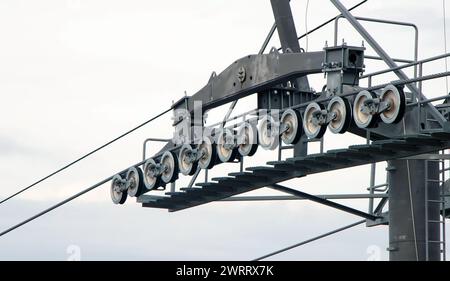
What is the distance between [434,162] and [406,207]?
4.68ft

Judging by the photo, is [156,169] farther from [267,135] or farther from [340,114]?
[340,114]

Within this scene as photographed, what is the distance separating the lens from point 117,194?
4475 centimetres

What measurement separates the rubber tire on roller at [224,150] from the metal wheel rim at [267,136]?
1.28m

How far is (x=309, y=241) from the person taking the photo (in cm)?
4372

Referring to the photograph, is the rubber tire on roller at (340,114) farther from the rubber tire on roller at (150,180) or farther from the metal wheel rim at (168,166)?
the rubber tire on roller at (150,180)

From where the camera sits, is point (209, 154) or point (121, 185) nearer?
point (209, 154)

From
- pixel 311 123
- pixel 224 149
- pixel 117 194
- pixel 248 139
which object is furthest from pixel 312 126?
pixel 117 194

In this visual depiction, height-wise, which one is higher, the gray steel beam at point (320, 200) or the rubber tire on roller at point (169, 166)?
the rubber tire on roller at point (169, 166)

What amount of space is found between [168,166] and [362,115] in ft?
33.1

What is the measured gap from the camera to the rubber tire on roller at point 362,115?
3284cm

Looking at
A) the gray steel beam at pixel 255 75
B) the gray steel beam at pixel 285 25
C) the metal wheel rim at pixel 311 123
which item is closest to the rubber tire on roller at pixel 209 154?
the gray steel beam at pixel 255 75
